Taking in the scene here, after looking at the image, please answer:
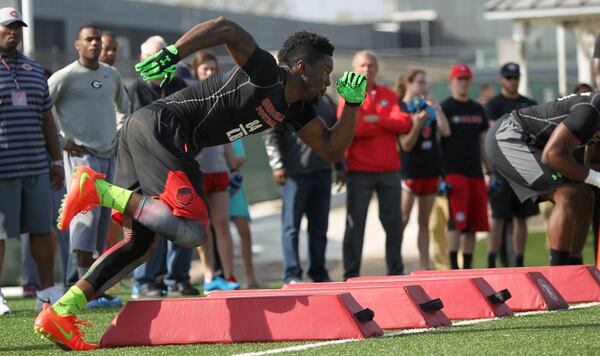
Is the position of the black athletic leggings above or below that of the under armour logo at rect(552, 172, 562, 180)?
below

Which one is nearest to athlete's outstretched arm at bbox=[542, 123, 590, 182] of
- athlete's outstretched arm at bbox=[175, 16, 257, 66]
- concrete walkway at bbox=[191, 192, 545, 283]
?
athlete's outstretched arm at bbox=[175, 16, 257, 66]

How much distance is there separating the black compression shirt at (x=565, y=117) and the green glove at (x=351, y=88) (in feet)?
6.32

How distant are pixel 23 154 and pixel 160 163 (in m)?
2.82

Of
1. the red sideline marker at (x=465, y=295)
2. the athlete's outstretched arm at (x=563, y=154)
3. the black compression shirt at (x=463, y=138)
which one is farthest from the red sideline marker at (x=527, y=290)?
the black compression shirt at (x=463, y=138)

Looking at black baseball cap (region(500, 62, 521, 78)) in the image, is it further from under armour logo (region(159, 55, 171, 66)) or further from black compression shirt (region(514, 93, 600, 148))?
under armour logo (region(159, 55, 171, 66))

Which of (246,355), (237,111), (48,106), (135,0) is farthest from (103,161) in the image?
(135,0)

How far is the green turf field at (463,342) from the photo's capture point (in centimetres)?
623

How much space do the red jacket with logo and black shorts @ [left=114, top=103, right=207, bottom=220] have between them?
4.96m

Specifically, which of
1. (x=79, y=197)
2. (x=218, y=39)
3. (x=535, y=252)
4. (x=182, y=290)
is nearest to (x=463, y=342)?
(x=218, y=39)

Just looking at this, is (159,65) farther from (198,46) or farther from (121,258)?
(121,258)

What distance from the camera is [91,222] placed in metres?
9.81

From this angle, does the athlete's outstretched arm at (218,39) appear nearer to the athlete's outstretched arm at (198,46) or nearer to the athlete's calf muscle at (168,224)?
the athlete's outstretched arm at (198,46)

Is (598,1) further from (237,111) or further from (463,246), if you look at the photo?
(237,111)

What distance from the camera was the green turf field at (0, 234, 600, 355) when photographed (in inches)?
245
